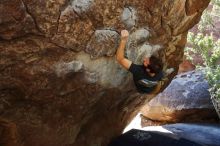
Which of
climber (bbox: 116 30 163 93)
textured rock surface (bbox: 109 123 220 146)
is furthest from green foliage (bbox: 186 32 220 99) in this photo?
climber (bbox: 116 30 163 93)

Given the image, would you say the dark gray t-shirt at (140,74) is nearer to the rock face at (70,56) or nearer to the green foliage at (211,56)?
the rock face at (70,56)

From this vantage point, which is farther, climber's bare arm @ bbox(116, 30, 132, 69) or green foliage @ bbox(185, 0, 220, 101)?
green foliage @ bbox(185, 0, 220, 101)

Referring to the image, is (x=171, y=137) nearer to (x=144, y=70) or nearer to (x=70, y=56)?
(x=144, y=70)

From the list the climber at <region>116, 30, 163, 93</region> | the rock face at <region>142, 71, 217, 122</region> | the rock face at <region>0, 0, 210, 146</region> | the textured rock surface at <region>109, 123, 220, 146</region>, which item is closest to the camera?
the rock face at <region>0, 0, 210, 146</region>

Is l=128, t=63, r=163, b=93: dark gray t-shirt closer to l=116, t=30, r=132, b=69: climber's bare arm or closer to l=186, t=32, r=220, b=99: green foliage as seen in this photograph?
l=116, t=30, r=132, b=69: climber's bare arm

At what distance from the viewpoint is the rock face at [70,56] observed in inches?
193

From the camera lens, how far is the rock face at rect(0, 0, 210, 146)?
4.90 m

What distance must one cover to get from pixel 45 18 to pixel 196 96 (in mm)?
7024

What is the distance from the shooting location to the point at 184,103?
10.9 metres

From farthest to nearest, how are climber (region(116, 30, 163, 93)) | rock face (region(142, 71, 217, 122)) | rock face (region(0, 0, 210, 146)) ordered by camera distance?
1. rock face (region(142, 71, 217, 122))
2. climber (region(116, 30, 163, 93))
3. rock face (region(0, 0, 210, 146))

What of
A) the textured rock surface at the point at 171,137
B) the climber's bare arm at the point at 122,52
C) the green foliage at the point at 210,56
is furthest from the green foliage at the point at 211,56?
the climber's bare arm at the point at 122,52

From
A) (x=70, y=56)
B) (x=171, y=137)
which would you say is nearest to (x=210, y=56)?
(x=171, y=137)

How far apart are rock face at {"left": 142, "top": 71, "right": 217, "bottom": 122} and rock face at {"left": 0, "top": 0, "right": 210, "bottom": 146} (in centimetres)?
417

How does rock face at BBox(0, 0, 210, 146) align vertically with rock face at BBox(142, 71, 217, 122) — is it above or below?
above
